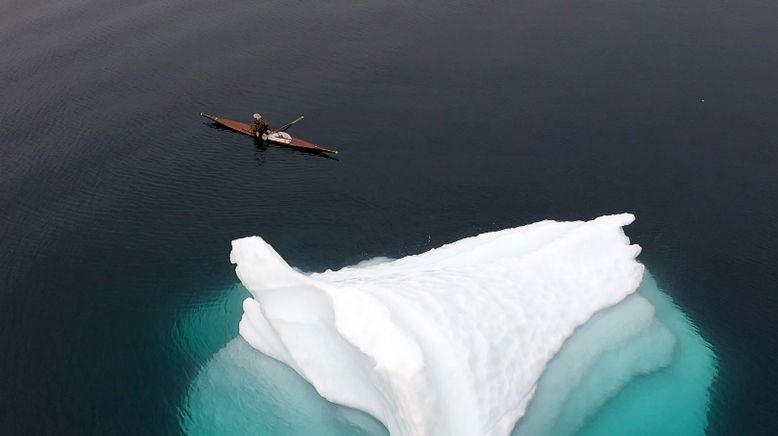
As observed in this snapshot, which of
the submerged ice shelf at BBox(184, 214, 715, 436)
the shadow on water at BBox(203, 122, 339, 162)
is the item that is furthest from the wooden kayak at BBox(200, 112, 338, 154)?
the submerged ice shelf at BBox(184, 214, 715, 436)

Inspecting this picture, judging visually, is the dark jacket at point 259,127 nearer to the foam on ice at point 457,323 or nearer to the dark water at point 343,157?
the dark water at point 343,157

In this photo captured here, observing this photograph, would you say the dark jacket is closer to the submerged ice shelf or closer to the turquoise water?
the submerged ice shelf

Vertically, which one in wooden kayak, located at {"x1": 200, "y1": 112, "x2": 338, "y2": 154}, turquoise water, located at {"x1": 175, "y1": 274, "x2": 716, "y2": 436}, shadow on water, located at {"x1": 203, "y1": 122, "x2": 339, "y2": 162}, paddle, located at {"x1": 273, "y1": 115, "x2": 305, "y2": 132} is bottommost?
turquoise water, located at {"x1": 175, "y1": 274, "x2": 716, "y2": 436}

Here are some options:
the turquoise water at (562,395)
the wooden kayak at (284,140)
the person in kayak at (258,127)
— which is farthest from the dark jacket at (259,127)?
the turquoise water at (562,395)

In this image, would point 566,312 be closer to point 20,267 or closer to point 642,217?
point 642,217

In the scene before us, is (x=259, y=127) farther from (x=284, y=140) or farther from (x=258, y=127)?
(x=284, y=140)

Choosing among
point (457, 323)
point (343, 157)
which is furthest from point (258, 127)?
point (457, 323)
